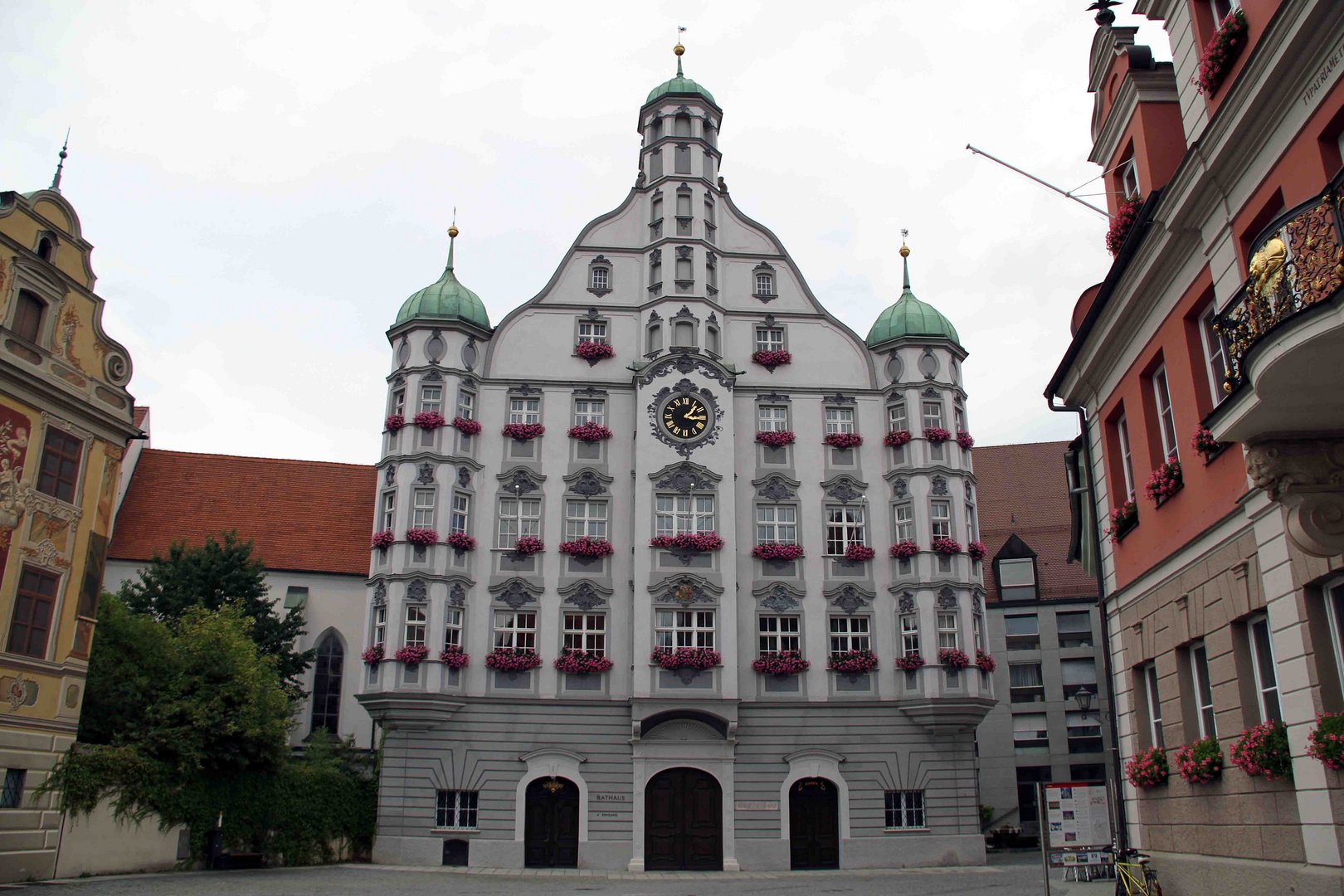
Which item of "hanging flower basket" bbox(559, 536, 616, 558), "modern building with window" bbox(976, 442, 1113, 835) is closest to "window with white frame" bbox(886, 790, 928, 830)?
"hanging flower basket" bbox(559, 536, 616, 558)

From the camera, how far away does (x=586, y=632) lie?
36.3 metres

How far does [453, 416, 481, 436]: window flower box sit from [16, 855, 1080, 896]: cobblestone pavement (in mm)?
13498

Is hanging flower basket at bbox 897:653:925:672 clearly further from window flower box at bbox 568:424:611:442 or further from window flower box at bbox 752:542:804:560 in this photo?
window flower box at bbox 568:424:611:442

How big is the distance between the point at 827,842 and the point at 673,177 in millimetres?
23317

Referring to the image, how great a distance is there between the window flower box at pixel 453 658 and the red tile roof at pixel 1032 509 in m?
24.7

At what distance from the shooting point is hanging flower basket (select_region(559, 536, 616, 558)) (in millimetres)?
36719

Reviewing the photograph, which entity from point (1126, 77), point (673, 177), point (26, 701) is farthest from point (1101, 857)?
point (673, 177)

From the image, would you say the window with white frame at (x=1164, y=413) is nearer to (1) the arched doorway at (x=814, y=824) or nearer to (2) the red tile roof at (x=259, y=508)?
(1) the arched doorway at (x=814, y=824)

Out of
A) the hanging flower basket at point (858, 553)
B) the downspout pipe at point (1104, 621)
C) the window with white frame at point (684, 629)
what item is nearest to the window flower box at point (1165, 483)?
the downspout pipe at point (1104, 621)

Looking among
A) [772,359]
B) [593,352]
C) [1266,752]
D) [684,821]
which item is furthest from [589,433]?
[1266,752]

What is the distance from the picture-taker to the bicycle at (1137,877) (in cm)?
1560

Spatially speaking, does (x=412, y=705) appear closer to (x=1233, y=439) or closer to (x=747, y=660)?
(x=747, y=660)

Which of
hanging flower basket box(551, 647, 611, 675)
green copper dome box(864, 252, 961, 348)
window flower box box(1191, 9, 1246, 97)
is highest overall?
green copper dome box(864, 252, 961, 348)

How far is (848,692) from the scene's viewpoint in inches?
1421
